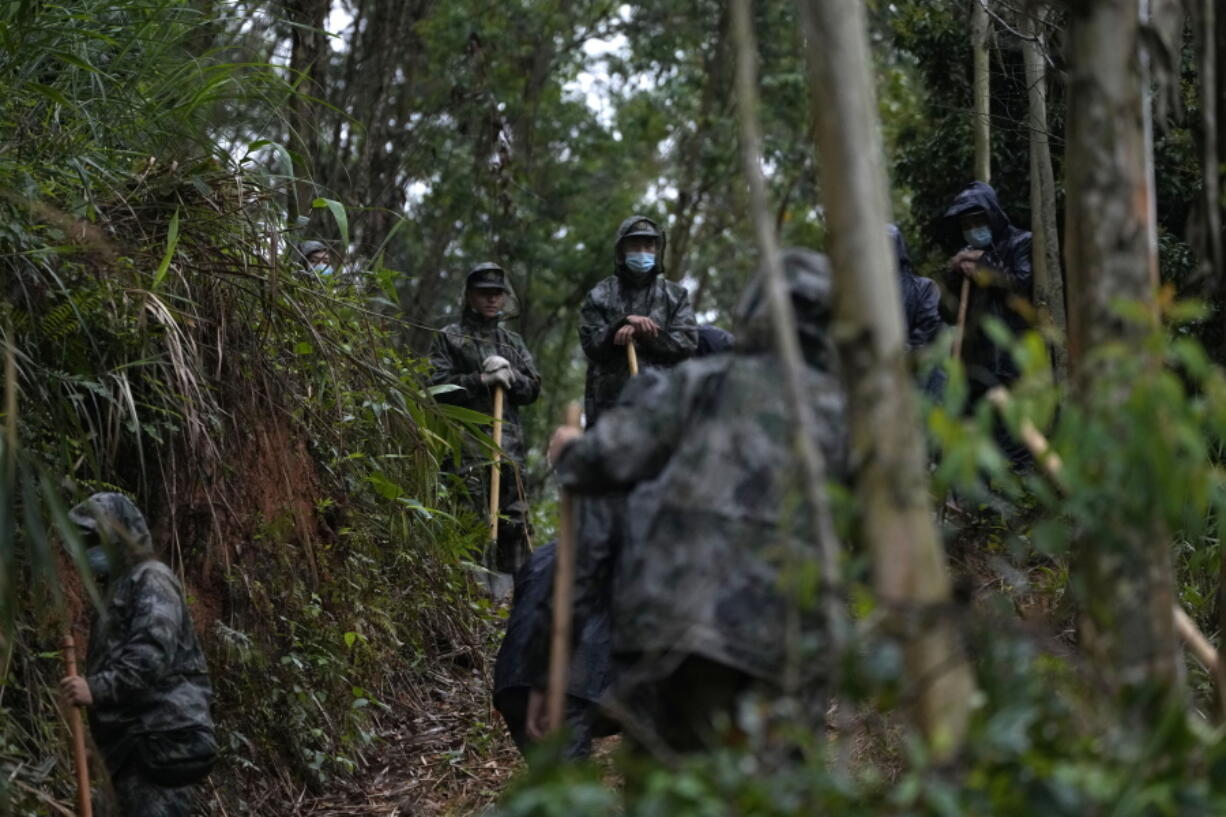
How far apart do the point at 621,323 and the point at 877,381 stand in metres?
6.39

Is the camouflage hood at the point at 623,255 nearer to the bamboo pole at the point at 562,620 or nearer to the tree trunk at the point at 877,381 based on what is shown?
the bamboo pole at the point at 562,620

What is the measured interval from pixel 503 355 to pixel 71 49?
4199 millimetres

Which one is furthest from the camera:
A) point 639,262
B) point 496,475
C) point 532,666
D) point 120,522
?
point 496,475

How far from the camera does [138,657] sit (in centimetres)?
604

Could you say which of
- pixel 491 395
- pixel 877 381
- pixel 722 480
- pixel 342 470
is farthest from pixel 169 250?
pixel 877 381

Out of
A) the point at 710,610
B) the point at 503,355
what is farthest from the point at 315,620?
the point at 710,610

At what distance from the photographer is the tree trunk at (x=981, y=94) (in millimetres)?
10453

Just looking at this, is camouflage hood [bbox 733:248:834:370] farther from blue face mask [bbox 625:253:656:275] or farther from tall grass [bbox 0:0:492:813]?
blue face mask [bbox 625:253:656:275]

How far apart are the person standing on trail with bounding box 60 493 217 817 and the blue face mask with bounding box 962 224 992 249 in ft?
18.4

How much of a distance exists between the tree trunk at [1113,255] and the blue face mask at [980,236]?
5971 millimetres

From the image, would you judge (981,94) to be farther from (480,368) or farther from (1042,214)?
(480,368)

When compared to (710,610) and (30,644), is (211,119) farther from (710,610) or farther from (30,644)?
(710,610)

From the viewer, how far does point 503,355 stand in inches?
444

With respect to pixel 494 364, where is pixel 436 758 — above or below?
below
